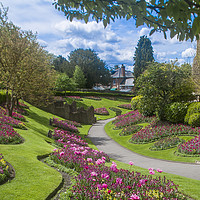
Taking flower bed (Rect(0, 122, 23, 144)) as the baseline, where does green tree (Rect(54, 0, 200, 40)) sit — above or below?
above

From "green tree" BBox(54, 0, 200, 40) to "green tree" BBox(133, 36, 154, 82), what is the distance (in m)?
59.8

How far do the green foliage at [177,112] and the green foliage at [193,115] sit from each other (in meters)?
0.78

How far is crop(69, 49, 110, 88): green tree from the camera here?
71312mm

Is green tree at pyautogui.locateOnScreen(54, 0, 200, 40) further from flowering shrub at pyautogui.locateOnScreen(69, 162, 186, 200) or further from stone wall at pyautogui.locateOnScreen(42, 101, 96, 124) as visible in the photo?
stone wall at pyautogui.locateOnScreen(42, 101, 96, 124)

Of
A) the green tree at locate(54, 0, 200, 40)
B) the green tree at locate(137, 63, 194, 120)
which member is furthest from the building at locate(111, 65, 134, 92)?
the green tree at locate(54, 0, 200, 40)

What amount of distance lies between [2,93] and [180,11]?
24159mm

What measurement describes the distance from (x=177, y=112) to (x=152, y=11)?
15503 millimetres

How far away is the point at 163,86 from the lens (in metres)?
19.0

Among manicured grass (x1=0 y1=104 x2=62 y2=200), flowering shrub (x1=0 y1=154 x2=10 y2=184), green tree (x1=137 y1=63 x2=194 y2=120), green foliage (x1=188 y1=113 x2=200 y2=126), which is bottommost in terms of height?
manicured grass (x1=0 y1=104 x2=62 y2=200)

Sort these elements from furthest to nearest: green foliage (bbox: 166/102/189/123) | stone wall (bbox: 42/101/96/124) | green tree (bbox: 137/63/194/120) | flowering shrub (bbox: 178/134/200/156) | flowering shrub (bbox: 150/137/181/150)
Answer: stone wall (bbox: 42/101/96/124), green tree (bbox: 137/63/194/120), green foliage (bbox: 166/102/189/123), flowering shrub (bbox: 150/137/181/150), flowering shrub (bbox: 178/134/200/156)

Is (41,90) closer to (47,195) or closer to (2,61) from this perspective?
(2,61)

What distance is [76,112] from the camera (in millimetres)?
28766

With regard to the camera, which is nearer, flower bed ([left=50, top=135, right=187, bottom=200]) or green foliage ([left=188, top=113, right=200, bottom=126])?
flower bed ([left=50, top=135, right=187, bottom=200])

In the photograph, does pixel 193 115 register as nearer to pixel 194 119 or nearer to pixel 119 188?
pixel 194 119
